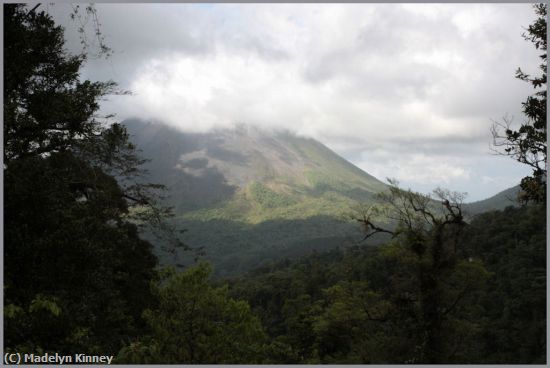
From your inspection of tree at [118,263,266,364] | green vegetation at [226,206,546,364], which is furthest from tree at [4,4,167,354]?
green vegetation at [226,206,546,364]

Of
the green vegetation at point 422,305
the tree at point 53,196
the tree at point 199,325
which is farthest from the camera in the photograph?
the green vegetation at point 422,305

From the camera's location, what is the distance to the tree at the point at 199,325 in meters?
11.9

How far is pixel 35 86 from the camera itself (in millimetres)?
8219

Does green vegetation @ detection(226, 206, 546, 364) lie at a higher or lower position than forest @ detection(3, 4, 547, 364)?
lower

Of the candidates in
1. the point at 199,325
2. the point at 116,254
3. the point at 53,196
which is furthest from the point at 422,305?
the point at 53,196

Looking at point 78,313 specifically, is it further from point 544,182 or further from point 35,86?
point 544,182

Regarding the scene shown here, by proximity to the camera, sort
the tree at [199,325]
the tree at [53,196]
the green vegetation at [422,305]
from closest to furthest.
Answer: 1. the tree at [53,196]
2. the tree at [199,325]
3. the green vegetation at [422,305]

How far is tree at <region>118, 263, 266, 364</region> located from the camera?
39.1ft

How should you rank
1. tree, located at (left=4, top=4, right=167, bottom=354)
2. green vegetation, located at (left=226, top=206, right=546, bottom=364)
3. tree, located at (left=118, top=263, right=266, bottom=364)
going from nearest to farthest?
1. tree, located at (left=4, top=4, right=167, bottom=354)
2. tree, located at (left=118, top=263, right=266, bottom=364)
3. green vegetation, located at (left=226, top=206, right=546, bottom=364)

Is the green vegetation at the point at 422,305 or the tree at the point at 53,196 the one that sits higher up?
the tree at the point at 53,196

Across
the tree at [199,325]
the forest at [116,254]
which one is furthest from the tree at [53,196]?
the tree at [199,325]

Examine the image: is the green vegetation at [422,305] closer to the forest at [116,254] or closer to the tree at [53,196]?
the forest at [116,254]

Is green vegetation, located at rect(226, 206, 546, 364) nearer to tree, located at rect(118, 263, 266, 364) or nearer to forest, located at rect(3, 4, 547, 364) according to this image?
forest, located at rect(3, 4, 547, 364)

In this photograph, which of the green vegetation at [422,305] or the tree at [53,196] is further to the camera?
the green vegetation at [422,305]
